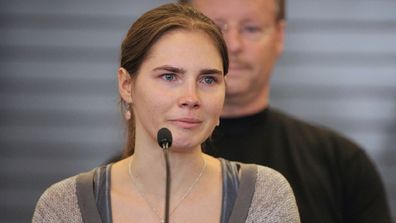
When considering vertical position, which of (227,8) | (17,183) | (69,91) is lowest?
(17,183)

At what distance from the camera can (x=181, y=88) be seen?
9.31ft

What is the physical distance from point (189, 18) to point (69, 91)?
10.0 ft

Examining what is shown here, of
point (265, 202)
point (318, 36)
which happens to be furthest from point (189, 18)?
point (318, 36)

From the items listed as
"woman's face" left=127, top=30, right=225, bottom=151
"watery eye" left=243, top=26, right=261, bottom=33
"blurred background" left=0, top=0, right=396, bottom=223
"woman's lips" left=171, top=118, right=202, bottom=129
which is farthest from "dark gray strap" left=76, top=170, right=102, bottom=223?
"blurred background" left=0, top=0, right=396, bottom=223

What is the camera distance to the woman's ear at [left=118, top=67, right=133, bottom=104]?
3016mm

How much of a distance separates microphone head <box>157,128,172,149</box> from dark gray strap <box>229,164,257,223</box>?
356mm

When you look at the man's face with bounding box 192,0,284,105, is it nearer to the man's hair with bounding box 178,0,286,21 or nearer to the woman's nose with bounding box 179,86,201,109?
the man's hair with bounding box 178,0,286,21

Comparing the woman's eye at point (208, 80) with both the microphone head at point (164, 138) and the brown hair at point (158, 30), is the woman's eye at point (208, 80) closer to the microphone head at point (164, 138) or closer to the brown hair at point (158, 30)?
the brown hair at point (158, 30)

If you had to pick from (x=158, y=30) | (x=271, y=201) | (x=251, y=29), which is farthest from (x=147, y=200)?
(x=251, y=29)

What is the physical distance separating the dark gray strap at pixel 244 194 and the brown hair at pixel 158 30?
11.7 inches

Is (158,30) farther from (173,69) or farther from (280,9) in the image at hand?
(280,9)

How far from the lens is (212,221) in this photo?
9.63 feet

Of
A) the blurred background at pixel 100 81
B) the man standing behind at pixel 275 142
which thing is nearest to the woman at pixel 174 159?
the man standing behind at pixel 275 142

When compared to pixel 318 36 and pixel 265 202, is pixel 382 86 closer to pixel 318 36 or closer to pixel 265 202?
pixel 318 36
